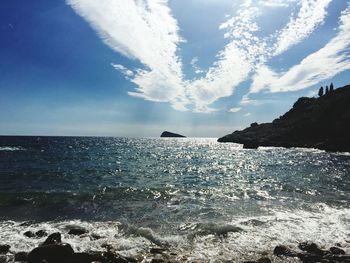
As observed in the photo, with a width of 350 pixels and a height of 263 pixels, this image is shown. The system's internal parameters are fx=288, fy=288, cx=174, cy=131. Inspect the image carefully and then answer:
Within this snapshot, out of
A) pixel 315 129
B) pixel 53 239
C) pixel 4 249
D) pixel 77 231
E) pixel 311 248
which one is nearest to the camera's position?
pixel 4 249

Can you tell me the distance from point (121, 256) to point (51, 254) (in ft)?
10.1

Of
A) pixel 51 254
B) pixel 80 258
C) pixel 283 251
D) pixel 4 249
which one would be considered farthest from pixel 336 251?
pixel 4 249

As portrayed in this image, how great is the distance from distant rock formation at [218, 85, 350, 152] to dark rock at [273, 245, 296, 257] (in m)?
86.4

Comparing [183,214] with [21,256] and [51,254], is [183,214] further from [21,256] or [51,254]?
[21,256]

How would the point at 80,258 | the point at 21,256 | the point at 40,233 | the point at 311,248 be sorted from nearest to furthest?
1. the point at 80,258
2. the point at 21,256
3. the point at 311,248
4. the point at 40,233

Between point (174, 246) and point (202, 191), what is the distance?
14.6 meters

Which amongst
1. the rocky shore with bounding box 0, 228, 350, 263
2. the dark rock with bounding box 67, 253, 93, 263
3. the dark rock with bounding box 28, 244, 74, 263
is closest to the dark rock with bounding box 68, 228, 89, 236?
the rocky shore with bounding box 0, 228, 350, 263

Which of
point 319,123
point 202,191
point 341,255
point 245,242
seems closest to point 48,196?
point 202,191

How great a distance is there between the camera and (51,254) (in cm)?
1284

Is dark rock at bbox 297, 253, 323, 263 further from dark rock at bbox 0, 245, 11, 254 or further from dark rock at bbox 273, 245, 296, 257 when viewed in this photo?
dark rock at bbox 0, 245, 11, 254

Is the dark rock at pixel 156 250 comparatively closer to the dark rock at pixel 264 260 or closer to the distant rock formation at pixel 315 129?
the dark rock at pixel 264 260

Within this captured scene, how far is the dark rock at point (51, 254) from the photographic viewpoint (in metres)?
12.7

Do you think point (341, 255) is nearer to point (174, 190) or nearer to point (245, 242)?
point (245, 242)

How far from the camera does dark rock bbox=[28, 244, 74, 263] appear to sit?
1271 cm
